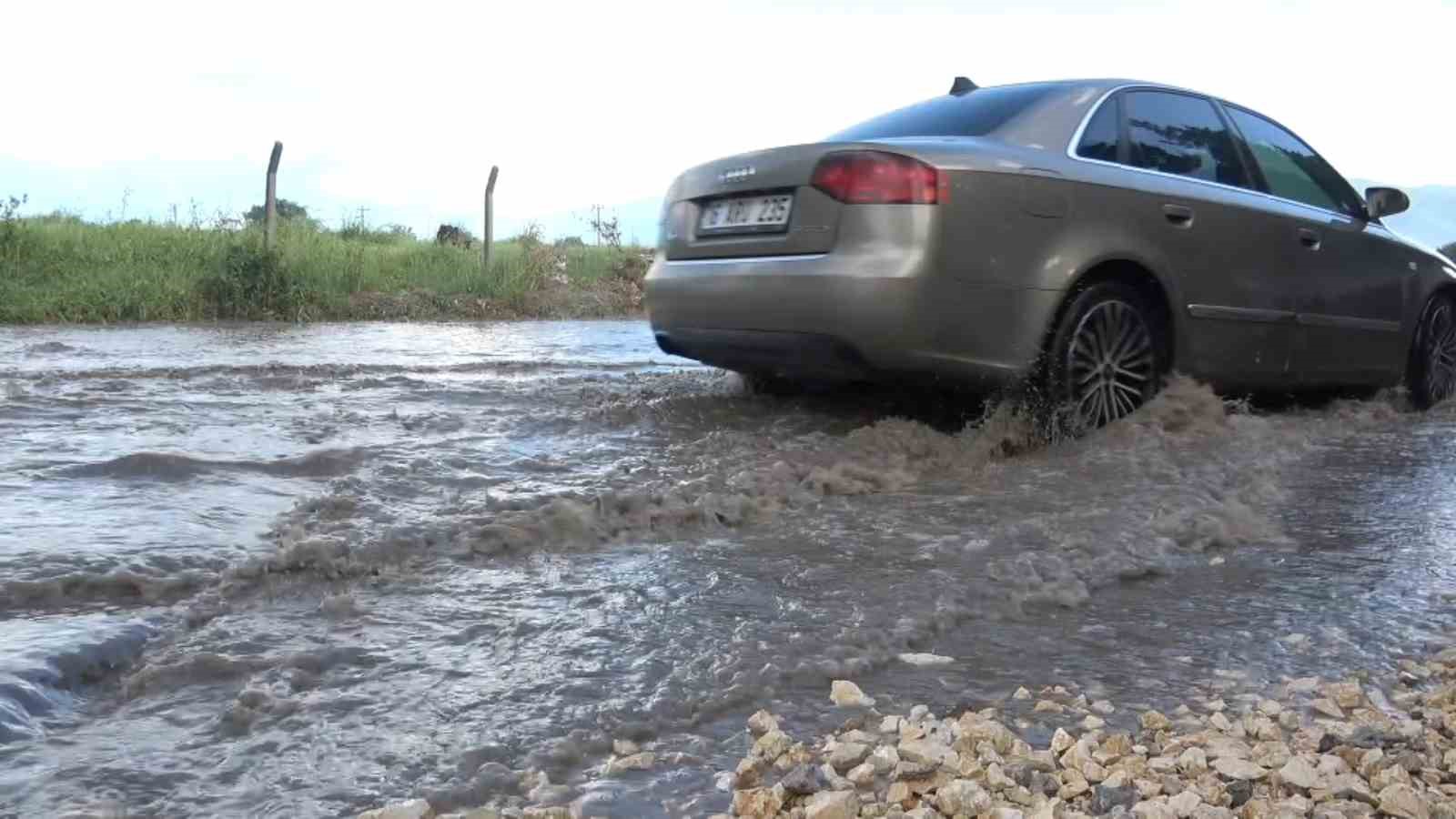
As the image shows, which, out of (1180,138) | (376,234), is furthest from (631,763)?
(376,234)

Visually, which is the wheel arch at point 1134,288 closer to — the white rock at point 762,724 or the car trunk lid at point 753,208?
the car trunk lid at point 753,208

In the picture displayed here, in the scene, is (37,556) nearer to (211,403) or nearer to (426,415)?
(426,415)

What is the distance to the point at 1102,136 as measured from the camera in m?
5.00

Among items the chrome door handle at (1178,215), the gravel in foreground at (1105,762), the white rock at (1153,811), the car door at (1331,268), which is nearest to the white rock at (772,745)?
the gravel in foreground at (1105,762)

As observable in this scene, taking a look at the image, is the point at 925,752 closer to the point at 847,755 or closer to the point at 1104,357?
the point at 847,755

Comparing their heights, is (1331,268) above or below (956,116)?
below

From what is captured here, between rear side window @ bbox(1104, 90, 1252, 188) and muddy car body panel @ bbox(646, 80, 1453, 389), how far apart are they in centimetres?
1

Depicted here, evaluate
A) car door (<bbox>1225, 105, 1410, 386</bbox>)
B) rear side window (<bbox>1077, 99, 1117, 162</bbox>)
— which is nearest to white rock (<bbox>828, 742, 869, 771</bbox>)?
rear side window (<bbox>1077, 99, 1117, 162</bbox>)

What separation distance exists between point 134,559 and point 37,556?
23 centimetres

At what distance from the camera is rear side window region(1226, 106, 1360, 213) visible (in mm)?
5926

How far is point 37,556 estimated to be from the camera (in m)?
2.89

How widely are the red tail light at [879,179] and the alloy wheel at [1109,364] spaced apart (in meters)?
0.88

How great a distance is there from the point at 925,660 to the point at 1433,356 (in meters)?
5.75

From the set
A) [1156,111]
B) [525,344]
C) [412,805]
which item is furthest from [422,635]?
[525,344]
